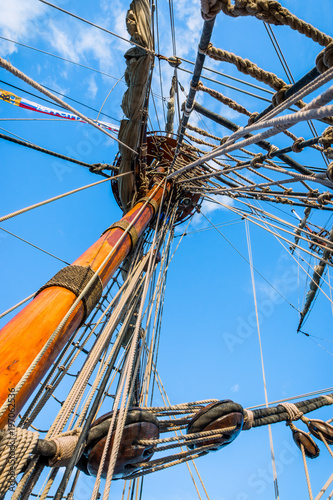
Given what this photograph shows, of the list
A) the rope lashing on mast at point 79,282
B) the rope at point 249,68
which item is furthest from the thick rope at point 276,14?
the rope lashing on mast at point 79,282

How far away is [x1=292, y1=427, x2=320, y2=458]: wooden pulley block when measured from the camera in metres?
1.67

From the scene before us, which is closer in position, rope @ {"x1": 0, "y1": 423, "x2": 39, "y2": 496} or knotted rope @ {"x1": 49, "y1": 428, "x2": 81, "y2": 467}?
rope @ {"x1": 0, "y1": 423, "x2": 39, "y2": 496}

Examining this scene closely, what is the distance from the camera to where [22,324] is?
1.69 m

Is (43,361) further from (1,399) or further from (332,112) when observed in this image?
(332,112)

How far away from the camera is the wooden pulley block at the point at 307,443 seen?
1675 mm

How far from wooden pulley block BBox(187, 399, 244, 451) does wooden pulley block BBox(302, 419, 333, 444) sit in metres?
0.49

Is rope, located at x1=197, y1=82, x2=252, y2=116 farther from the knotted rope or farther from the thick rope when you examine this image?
the knotted rope

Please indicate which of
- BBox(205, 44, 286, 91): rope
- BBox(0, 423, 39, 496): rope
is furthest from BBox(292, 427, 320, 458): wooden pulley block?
BBox(205, 44, 286, 91): rope

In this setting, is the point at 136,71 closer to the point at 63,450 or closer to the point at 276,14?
the point at 276,14

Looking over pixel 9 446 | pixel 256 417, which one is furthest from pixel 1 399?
pixel 256 417

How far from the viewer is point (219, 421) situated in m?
1.53

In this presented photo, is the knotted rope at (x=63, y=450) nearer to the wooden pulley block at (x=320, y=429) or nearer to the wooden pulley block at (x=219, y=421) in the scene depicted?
the wooden pulley block at (x=219, y=421)

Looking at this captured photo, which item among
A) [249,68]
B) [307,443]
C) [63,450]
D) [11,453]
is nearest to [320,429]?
[307,443]

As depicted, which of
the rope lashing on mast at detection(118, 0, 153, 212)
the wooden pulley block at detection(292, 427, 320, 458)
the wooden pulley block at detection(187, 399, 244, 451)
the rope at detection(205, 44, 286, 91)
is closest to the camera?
the wooden pulley block at detection(187, 399, 244, 451)
